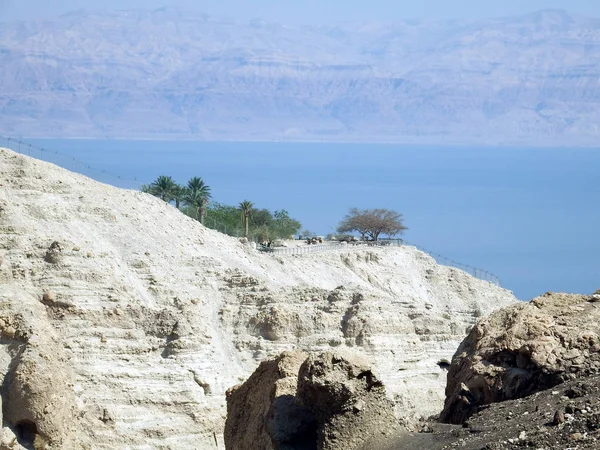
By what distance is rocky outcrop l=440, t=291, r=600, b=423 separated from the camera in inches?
1194

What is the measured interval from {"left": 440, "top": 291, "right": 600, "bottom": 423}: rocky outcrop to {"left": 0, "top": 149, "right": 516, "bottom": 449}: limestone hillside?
1884 centimetres

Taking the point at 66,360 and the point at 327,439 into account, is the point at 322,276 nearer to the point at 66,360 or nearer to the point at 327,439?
the point at 66,360

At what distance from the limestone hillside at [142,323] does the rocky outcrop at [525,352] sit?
61.8ft

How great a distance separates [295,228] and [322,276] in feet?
136

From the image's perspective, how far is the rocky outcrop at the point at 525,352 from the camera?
30328mm

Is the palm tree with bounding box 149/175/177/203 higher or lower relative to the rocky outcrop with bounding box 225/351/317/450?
higher

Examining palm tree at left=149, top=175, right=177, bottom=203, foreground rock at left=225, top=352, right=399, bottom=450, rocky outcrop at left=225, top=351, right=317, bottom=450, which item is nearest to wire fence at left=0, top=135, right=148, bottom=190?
palm tree at left=149, top=175, right=177, bottom=203

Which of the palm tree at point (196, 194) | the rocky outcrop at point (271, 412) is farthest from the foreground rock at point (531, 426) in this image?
the palm tree at point (196, 194)

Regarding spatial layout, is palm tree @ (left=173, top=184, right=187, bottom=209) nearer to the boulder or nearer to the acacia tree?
the acacia tree

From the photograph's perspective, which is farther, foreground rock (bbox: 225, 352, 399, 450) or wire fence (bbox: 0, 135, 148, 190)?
wire fence (bbox: 0, 135, 148, 190)

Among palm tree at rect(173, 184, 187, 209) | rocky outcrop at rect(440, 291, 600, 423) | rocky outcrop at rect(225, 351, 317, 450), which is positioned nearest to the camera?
rocky outcrop at rect(440, 291, 600, 423)

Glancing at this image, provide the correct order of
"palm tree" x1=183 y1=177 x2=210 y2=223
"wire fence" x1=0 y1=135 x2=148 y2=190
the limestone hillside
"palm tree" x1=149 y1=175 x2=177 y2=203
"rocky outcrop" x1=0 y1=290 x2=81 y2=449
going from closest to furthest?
"rocky outcrop" x1=0 y1=290 x2=81 y2=449, the limestone hillside, "wire fence" x1=0 y1=135 x2=148 y2=190, "palm tree" x1=149 y1=175 x2=177 y2=203, "palm tree" x1=183 y1=177 x2=210 y2=223

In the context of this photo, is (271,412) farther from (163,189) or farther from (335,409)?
(163,189)

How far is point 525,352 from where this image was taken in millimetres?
30969
